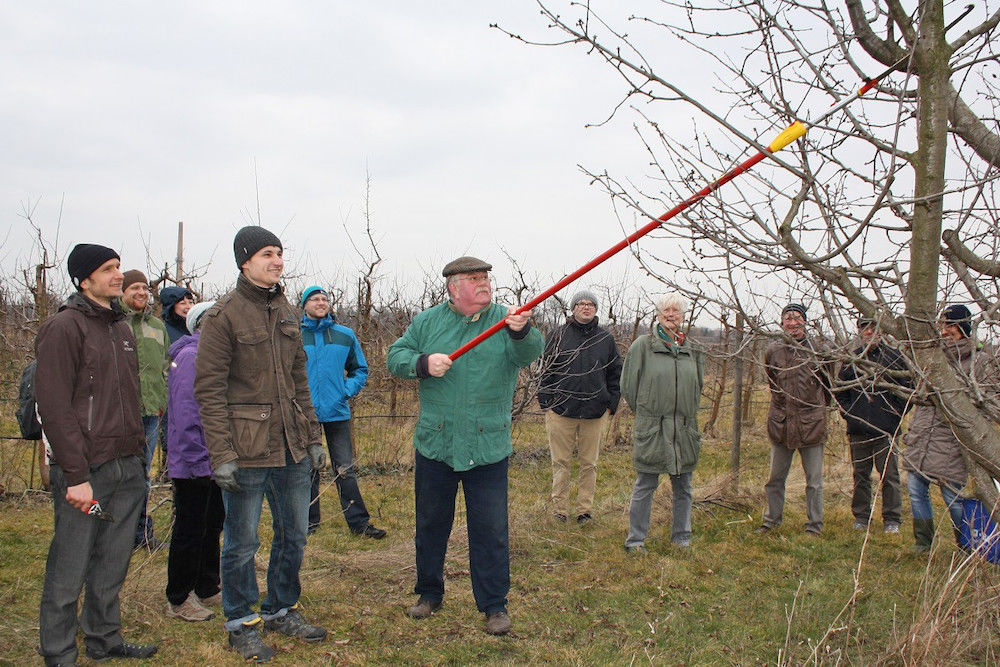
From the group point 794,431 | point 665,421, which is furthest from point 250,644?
point 794,431

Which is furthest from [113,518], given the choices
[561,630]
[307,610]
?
[561,630]

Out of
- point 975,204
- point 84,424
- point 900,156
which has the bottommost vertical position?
point 84,424

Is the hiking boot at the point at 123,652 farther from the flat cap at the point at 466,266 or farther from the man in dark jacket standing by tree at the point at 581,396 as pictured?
the man in dark jacket standing by tree at the point at 581,396

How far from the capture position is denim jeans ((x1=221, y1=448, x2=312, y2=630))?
3375mm

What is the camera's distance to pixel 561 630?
3.93m

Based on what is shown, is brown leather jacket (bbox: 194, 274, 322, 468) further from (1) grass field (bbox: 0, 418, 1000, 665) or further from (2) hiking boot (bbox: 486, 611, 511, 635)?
(2) hiking boot (bbox: 486, 611, 511, 635)

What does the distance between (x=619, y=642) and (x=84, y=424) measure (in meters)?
2.71

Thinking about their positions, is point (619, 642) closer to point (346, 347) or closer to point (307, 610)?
point (307, 610)

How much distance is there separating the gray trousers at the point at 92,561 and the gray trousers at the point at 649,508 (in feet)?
10.5

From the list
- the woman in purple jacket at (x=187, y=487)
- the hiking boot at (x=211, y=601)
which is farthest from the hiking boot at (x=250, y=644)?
the hiking boot at (x=211, y=601)

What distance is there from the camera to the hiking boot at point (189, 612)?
12.7 feet

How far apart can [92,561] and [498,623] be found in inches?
76.3

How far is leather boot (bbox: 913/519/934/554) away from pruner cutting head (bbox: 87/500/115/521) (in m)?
4.90

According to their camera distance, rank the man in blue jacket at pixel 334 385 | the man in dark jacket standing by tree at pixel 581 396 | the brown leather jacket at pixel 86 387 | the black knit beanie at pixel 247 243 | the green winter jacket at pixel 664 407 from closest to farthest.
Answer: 1. the brown leather jacket at pixel 86 387
2. the black knit beanie at pixel 247 243
3. the green winter jacket at pixel 664 407
4. the man in blue jacket at pixel 334 385
5. the man in dark jacket standing by tree at pixel 581 396
